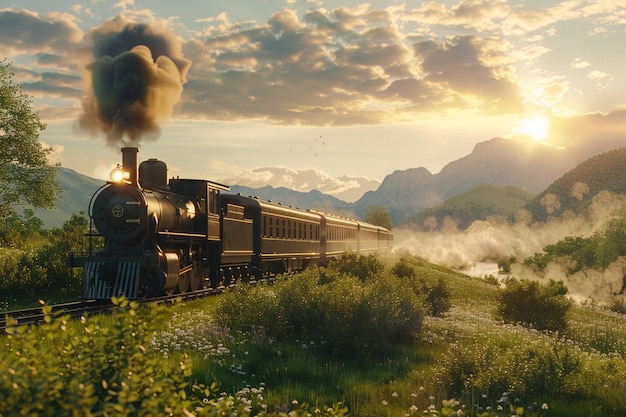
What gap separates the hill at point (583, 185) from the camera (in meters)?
143

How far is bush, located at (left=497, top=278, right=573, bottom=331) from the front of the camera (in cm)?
2180

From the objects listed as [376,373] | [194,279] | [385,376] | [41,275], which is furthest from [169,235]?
[385,376]

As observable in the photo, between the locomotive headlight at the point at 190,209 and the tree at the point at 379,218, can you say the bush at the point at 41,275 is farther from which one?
the tree at the point at 379,218

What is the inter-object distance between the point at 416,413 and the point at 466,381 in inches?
68.8

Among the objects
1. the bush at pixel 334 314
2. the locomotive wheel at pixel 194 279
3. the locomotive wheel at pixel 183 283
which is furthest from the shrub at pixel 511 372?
the locomotive wheel at pixel 194 279

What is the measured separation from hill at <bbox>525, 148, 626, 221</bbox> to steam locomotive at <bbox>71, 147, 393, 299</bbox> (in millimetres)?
124226

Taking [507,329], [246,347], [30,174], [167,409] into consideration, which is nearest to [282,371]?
[246,347]

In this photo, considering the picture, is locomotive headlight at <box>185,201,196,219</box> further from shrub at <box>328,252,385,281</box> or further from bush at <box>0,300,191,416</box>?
bush at <box>0,300,191,416</box>

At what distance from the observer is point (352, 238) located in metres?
52.2

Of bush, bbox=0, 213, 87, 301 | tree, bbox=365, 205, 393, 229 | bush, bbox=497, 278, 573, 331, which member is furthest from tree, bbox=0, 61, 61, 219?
tree, bbox=365, 205, 393, 229

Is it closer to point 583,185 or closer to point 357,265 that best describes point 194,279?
point 357,265

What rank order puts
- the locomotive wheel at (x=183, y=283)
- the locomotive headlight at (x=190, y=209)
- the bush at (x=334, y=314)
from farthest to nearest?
the locomotive headlight at (x=190, y=209), the locomotive wheel at (x=183, y=283), the bush at (x=334, y=314)

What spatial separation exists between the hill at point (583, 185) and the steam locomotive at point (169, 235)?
124 m

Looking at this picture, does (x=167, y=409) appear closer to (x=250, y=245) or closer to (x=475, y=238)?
(x=250, y=245)
